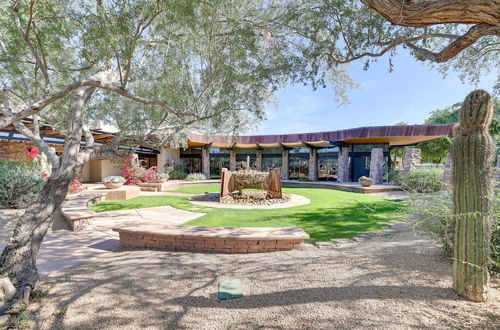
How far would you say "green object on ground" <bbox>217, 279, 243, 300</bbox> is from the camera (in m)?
2.56

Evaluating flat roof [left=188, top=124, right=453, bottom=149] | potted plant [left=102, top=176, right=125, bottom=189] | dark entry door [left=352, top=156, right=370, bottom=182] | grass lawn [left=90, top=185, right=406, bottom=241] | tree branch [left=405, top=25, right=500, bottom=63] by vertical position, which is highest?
flat roof [left=188, top=124, right=453, bottom=149]

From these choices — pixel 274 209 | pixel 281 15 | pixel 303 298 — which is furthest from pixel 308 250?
pixel 281 15

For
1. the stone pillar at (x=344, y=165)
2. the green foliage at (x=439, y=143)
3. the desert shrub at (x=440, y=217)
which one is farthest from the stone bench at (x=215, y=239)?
the green foliage at (x=439, y=143)

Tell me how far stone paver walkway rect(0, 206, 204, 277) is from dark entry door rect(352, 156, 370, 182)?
1658cm

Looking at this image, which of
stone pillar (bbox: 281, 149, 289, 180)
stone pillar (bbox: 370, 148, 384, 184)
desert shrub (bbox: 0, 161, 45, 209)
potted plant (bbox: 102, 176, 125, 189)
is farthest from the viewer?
stone pillar (bbox: 281, 149, 289, 180)

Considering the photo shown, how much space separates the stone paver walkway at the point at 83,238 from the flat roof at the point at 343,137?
5.48 meters

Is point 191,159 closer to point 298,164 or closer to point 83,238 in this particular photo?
point 298,164

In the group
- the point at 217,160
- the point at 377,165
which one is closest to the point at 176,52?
the point at 377,165

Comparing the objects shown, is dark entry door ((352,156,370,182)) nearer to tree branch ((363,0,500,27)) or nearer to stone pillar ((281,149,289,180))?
stone pillar ((281,149,289,180))

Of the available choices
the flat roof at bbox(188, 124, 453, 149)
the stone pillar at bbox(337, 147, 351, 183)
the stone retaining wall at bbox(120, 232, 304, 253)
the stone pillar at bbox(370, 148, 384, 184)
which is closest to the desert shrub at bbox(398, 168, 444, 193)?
the flat roof at bbox(188, 124, 453, 149)

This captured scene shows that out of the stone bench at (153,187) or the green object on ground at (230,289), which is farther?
the stone bench at (153,187)

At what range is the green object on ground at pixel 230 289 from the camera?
2.56m

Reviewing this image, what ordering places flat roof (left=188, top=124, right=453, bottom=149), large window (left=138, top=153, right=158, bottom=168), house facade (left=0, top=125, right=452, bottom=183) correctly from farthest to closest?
large window (left=138, top=153, right=158, bottom=168)
house facade (left=0, top=125, right=452, bottom=183)
flat roof (left=188, top=124, right=453, bottom=149)

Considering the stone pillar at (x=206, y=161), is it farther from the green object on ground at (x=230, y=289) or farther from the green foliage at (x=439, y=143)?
the green foliage at (x=439, y=143)
